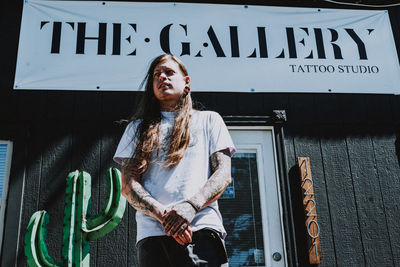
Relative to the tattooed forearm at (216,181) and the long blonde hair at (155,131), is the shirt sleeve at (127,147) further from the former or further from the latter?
the tattooed forearm at (216,181)

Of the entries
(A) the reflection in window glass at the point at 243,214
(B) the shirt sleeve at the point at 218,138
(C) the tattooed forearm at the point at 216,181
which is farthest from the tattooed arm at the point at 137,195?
(A) the reflection in window glass at the point at 243,214

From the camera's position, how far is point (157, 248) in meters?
1.56

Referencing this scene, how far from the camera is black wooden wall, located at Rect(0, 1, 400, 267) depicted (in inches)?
133

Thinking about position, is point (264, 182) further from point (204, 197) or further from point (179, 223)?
point (179, 223)

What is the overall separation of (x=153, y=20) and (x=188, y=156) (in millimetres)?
2592

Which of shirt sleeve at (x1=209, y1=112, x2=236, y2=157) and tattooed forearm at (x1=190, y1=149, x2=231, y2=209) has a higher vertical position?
shirt sleeve at (x1=209, y1=112, x2=236, y2=157)

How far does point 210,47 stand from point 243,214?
61.7 inches

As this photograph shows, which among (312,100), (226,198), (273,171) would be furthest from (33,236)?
(312,100)

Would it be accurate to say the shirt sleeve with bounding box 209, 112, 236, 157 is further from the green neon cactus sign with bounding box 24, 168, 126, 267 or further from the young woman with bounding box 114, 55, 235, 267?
the green neon cactus sign with bounding box 24, 168, 126, 267

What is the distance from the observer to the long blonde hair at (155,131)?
1.75 metres

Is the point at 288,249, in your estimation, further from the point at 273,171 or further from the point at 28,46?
the point at 28,46

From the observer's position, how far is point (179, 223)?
1487 millimetres

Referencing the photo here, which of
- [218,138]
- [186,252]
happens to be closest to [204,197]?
[186,252]

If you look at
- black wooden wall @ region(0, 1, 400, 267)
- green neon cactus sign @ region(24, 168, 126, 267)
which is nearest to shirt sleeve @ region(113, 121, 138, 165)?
green neon cactus sign @ region(24, 168, 126, 267)
